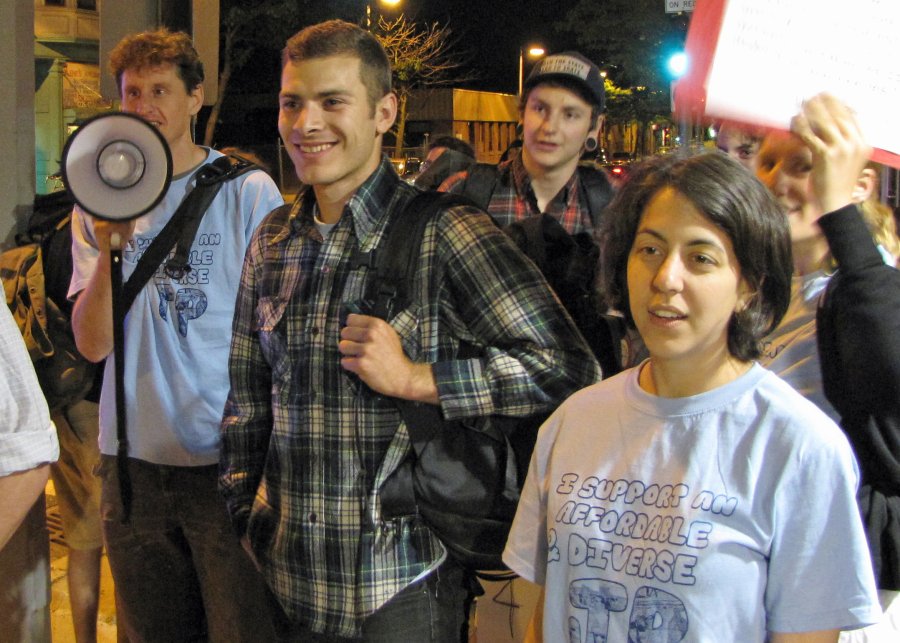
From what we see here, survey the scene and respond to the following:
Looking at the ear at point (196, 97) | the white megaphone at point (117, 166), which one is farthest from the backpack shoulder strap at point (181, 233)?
the ear at point (196, 97)

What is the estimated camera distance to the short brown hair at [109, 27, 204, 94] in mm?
3496

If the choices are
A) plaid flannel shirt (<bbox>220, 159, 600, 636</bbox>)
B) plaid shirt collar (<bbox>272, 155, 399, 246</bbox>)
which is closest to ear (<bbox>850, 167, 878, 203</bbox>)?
plaid flannel shirt (<bbox>220, 159, 600, 636</bbox>)

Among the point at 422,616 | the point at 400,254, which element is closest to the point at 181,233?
the point at 400,254

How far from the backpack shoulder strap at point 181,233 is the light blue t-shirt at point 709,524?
1.78 m

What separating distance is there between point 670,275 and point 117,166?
1793 millimetres

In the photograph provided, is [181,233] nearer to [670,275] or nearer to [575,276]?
Answer: [575,276]

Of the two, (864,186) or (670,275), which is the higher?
(864,186)

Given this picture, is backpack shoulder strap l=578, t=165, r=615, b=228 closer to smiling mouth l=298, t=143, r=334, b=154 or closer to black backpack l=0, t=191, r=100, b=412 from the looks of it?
smiling mouth l=298, t=143, r=334, b=154

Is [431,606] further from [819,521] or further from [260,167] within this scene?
[260,167]

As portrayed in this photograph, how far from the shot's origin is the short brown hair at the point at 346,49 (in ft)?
8.02

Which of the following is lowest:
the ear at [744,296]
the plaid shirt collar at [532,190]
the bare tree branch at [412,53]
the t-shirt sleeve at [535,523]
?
the t-shirt sleeve at [535,523]

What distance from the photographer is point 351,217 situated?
240 centimetres

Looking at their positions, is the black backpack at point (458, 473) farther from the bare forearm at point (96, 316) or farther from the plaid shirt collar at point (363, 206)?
the bare forearm at point (96, 316)

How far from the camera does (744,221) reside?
172 centimetres
